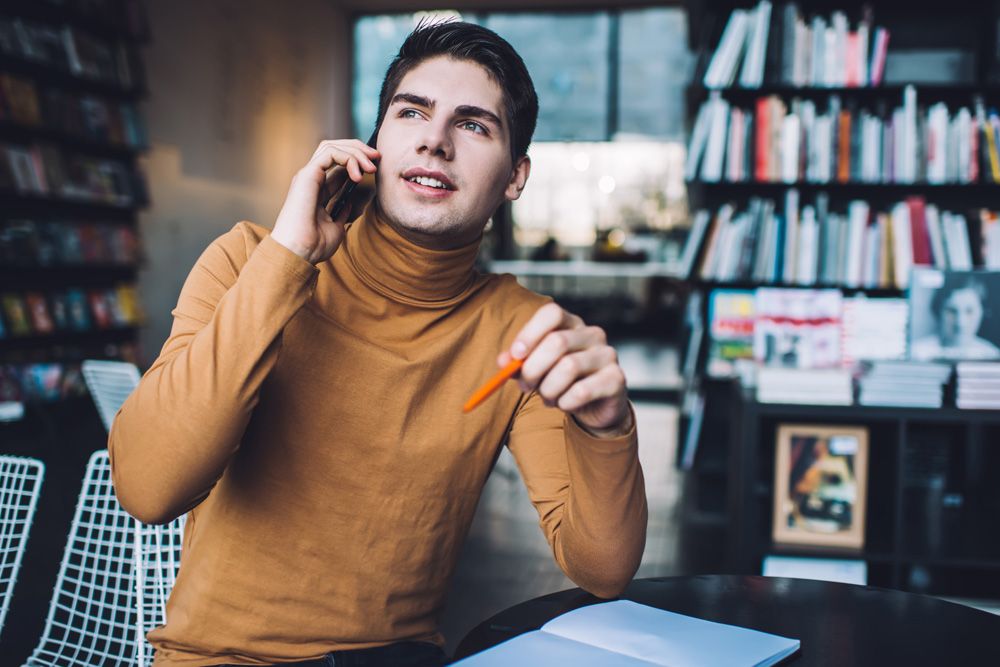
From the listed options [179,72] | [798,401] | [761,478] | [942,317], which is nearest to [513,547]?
[761,478]

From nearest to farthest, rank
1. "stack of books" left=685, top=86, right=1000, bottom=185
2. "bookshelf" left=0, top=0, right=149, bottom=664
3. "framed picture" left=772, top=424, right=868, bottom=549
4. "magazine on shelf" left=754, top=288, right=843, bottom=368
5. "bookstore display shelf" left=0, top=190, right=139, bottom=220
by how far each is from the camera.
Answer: "framed picture" left=772, top=424, right=868, bottom=549, "magazine on shelf" left=754, top=288, right=843, bottom=368, "stack of books" left=685, top=86, right=1000, bottom=185, "bookshelf" left=0, top=0, right=149, bottom=664, "bookstore display shelf" left=0, top=190, right=139, bottom=220

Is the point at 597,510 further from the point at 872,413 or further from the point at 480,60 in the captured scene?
the point at 872,413

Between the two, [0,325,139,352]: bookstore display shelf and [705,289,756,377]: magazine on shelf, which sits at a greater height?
[705,289,756,377]: magazine on shelf

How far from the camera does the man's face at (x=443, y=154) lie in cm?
122

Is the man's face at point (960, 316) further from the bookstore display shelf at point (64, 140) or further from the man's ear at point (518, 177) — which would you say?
the bookstore display shelf at point (64, 140)

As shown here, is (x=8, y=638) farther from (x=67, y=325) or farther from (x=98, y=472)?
(x=67, y=325)

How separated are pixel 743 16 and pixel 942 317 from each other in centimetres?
185

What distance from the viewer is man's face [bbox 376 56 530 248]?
1219 millimetres

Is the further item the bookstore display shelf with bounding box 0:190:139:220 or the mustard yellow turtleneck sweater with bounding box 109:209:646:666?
the bookstore display shelf with bounding box 0:190:139:220

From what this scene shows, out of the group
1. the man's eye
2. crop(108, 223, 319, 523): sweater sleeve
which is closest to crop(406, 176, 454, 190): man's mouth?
the man's eye

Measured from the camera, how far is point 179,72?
6.75m

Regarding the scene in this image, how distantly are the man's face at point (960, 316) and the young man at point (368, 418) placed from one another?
183 cm

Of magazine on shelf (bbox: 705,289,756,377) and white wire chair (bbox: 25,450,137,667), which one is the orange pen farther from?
magazine on shelf (bbox: 705,289,756,377)

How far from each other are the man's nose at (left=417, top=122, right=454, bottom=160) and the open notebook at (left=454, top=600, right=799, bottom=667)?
0.63 metres
